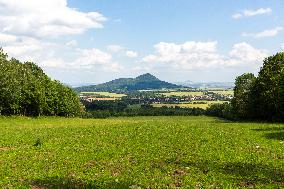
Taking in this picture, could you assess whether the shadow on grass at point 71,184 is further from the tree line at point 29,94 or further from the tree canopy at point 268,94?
the tree line at point 29,94

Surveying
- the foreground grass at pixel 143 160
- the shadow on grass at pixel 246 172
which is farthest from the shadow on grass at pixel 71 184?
the shadow on grass at pixel 246 172

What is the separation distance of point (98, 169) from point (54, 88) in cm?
9226

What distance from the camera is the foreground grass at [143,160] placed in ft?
79.8

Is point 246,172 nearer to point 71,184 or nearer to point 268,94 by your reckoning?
point 71,184

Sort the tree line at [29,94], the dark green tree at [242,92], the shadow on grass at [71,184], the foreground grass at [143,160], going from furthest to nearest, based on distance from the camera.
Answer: the dark green tree at [242,92] → the tree line at [29,94] → the foreground grass at [143,160] → the shadow on grass at [71,184]

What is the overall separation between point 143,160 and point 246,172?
8.23 m

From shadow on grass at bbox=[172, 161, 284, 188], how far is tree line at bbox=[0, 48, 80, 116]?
68.4 metres

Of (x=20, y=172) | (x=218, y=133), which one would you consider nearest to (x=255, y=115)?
(x=218, y=133)

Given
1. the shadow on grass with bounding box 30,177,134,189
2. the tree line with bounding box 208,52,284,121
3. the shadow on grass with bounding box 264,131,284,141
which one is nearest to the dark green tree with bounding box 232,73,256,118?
the tree line with bounding box 208,52,284,121

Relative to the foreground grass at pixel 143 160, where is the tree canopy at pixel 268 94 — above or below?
above

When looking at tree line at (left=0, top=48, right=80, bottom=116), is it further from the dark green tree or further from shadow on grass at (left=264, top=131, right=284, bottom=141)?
shadow on grass at (left=264, top=131, right=284, bottom=141)

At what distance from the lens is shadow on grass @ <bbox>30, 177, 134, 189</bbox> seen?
75.4 feet

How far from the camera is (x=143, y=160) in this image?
1232 inches

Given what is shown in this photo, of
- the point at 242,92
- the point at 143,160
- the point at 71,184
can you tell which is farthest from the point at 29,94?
the point at 71,184
